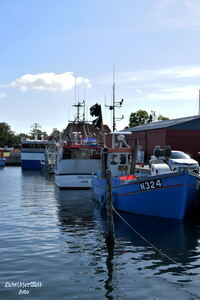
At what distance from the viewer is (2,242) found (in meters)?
13.9

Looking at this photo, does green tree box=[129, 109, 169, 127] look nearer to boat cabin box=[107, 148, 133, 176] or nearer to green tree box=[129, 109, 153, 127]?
green tree box=[129, 109, 153, 127]

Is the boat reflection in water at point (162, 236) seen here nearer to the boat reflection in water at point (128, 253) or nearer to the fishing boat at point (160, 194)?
the boat reflection in water at point (128, 253)

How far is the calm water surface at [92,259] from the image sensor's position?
9.50 metres

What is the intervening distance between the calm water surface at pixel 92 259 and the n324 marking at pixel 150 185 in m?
1.48

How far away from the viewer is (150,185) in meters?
17.4

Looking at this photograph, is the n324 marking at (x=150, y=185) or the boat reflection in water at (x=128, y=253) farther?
the n324 marking at (x=150, y=185)

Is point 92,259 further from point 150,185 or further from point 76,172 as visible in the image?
point 76,172

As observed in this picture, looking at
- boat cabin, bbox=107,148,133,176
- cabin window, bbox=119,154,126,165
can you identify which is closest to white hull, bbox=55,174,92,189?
boat cabin, bbox=107,148,133,176

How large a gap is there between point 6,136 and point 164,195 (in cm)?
12908

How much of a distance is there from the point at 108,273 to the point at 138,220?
23.5 ft

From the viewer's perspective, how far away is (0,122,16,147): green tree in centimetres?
13950

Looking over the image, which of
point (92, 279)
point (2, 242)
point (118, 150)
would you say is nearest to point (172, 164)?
point (118, 150)

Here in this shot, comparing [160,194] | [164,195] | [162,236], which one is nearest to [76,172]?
[160,194]

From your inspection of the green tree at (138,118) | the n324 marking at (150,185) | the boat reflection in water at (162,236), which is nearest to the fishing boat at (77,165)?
the boat reflection in water at (162,236)
